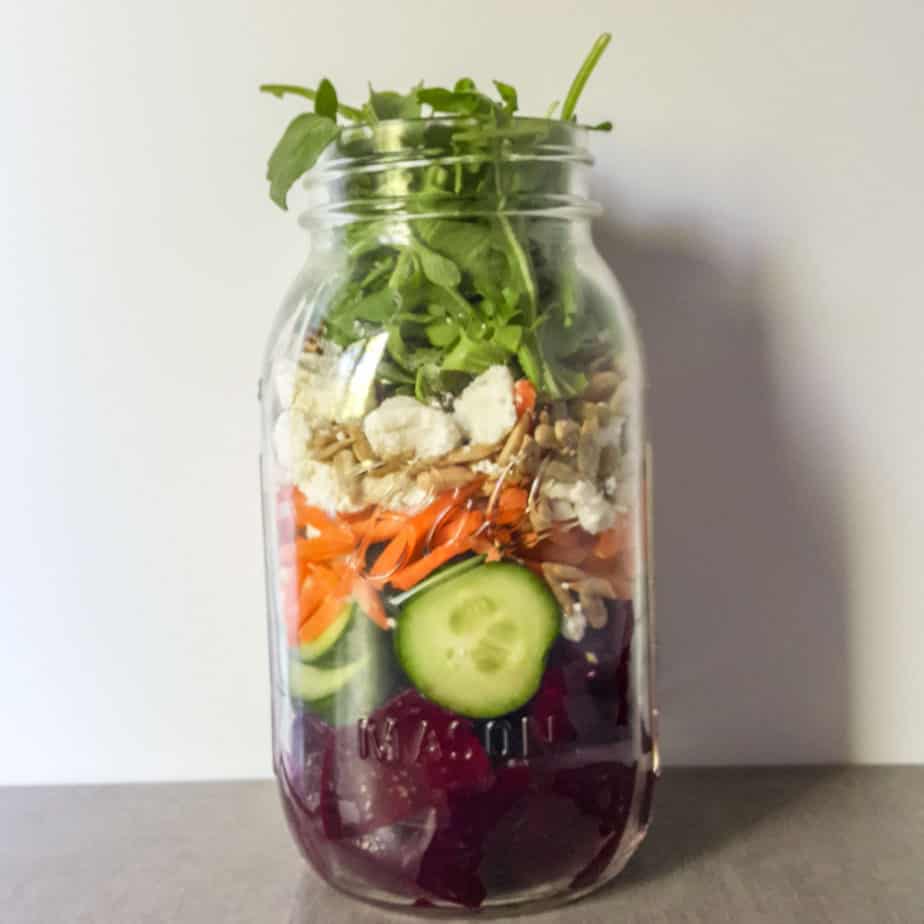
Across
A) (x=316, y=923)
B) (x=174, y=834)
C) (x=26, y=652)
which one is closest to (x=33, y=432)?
(x=26, y=652)

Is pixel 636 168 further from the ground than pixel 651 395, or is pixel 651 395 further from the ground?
pixel 636 168

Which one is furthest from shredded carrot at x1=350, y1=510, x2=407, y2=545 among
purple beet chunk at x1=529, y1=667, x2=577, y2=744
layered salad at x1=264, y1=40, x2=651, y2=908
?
purple beet chunk at x1=529, y1=667, x2=577, y2=744

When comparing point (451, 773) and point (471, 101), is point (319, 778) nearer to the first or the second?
point (451, 773)

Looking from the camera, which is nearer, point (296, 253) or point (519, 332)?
point (519, 332)

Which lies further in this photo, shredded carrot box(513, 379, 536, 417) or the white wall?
the white wall

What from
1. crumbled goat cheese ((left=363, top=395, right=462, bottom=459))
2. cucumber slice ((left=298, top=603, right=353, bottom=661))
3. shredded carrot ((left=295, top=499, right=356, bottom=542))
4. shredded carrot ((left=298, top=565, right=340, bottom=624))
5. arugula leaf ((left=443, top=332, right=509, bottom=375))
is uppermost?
arugula leaf ((left=443, top=332, right=509, bottom=375))

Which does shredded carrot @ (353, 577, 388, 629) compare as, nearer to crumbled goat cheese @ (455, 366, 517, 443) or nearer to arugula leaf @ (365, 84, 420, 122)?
crumbled goat cheese @ (455, 366, 517, 443)

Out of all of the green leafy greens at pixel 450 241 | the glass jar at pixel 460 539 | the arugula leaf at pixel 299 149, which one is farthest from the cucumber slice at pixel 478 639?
the arugula leaf at pixel 299 149
